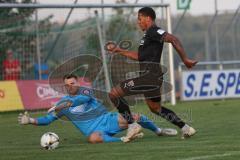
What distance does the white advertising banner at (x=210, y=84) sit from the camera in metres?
24.7

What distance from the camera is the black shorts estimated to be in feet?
37.4

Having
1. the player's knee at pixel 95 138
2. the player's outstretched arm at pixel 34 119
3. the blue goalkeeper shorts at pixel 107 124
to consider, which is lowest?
the player's knee at pixel 95 138

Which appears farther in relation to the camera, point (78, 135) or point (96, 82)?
point (96, 82)

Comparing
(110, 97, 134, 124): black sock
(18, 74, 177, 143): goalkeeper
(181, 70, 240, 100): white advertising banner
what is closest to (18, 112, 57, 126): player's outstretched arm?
(18, 74, 177, 143): goalkeeper

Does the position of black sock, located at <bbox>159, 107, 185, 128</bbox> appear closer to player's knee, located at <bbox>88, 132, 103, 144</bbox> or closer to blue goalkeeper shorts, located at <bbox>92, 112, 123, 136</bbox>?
blue goalkeeper shorts, located at <bbox>92, 112, 123, 136</bbox>

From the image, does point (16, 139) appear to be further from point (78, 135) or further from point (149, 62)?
point (149, 62)

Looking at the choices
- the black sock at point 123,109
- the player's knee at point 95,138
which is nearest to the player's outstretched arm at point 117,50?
the black sock at point 123,109

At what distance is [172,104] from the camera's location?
22500mm

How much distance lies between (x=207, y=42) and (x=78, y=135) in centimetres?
1747

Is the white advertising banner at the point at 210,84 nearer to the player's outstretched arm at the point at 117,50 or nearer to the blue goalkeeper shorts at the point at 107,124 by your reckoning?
the blue goalkeeper shorts at the point at 107,124

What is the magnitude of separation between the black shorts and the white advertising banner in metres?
13.1

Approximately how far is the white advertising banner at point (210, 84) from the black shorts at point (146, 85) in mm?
13090

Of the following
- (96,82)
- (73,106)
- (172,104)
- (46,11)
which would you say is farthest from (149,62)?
(46,11)

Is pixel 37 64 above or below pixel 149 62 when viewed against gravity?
below
